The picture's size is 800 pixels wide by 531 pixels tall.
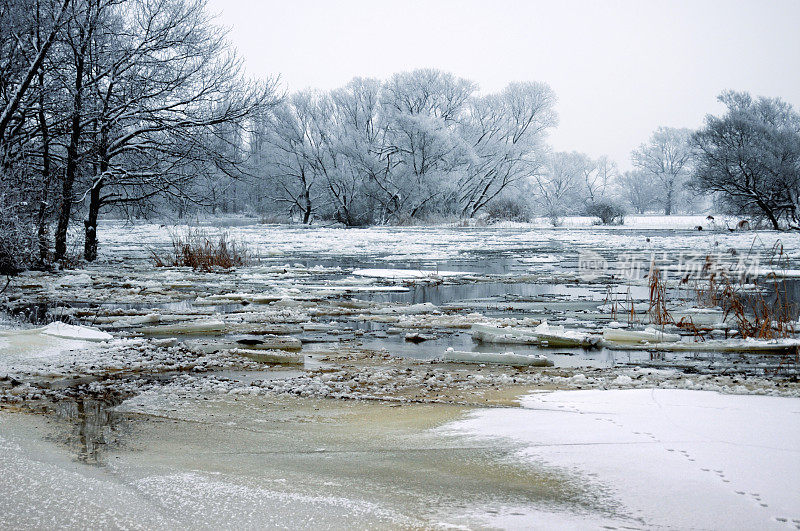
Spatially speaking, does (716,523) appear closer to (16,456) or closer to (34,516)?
(34,516)

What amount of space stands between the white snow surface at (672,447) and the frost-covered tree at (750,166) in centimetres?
3080

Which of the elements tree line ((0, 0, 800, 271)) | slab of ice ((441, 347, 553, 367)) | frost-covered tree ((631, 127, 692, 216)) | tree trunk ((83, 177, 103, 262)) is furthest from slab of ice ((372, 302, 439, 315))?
frost-covered tree ((631, 127, 692, 216))

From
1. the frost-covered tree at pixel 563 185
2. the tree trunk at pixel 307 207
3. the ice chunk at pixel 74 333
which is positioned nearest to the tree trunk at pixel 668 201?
the frost-covered tree at pixel 563 185

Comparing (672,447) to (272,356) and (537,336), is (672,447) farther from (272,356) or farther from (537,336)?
(537,336)

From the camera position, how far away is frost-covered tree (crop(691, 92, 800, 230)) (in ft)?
104

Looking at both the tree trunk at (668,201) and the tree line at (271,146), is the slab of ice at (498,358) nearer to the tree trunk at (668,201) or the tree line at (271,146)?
the tree line at (271,146)

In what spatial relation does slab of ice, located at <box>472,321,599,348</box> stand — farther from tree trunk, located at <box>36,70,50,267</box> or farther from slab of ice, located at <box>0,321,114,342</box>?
tree trunk, located at <box>36,70,50,267</box>

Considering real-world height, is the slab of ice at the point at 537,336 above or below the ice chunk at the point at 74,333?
below

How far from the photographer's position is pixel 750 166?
1276 inches

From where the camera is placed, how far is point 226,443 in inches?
125

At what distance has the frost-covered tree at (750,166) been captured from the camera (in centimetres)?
3178

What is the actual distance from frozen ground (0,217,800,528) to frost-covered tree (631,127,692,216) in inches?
2589

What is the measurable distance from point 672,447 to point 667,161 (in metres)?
73.8

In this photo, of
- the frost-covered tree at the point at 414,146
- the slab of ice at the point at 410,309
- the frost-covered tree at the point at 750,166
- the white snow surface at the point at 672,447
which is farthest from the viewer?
the frost-covered tree at the point at 414,146
